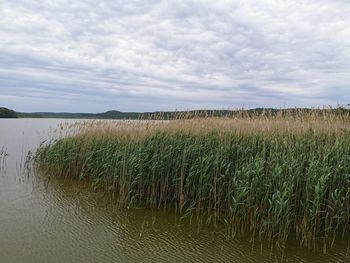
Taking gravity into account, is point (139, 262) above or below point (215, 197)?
below

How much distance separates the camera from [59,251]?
17.4 feet

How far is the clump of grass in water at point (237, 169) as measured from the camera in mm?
5902

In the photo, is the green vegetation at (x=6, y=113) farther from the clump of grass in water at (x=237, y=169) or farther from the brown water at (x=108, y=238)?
the brown water at (x=108, y=238)

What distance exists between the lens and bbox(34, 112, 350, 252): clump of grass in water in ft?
19.4

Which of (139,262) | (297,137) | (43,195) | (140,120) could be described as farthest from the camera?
(140,120)

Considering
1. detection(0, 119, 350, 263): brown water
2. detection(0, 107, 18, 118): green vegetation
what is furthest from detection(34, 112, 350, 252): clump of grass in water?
detection(0, 107, 18, 118): green vegetation

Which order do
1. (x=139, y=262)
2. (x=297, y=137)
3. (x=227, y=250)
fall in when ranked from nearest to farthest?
(x=139, y=262), (x=227, y=250), (x=297, y=137)

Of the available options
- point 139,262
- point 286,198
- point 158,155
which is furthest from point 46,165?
point 286,198

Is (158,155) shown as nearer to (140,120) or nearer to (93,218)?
(93,218)

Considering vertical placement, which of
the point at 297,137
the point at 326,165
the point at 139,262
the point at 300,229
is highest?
the point at 297,137

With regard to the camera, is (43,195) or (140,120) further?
(140,120)

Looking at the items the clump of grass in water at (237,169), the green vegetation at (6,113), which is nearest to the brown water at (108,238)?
the clump of grass in water at (237,169)

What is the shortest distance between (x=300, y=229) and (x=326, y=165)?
130 cm

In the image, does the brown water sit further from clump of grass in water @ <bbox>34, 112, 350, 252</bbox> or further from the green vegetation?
the green vegetation
